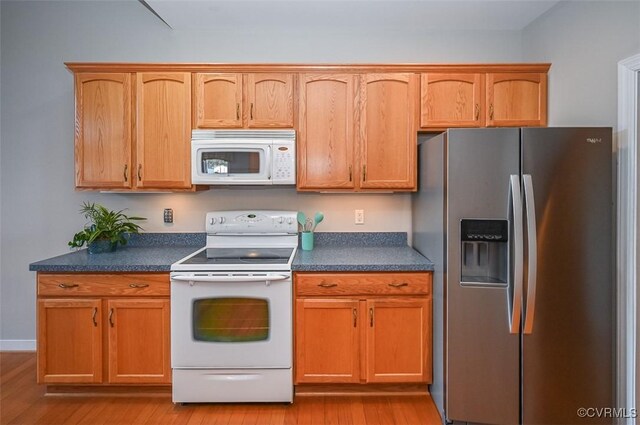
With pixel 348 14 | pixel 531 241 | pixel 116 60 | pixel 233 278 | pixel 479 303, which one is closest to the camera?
pixel 531 241

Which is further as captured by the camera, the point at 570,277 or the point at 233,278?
the point at 233,278

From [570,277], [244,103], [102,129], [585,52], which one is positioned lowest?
[570,277]

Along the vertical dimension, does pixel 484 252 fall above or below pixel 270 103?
below

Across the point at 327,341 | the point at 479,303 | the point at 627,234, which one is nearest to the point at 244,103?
the point at 327,341

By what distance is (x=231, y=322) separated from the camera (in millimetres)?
2211

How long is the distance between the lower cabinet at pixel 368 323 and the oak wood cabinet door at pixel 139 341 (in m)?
0.83

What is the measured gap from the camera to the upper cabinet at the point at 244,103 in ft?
8.41

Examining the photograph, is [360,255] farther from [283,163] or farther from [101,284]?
[101,284]

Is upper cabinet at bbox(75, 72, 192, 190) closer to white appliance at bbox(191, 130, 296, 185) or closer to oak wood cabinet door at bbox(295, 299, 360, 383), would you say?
A: white appliance at bbox(191, 130, 296, 185)

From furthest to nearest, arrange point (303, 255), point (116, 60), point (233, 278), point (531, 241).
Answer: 1. point (116, 60)
2. point (303, 255)
3. point (233, 278)
4. point (531, 241)

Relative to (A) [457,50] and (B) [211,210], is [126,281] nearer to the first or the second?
(B) [211,210]

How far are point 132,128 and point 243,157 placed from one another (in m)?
0.82

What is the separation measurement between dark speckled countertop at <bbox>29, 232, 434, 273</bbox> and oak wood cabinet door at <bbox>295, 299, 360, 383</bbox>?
9.7 inches

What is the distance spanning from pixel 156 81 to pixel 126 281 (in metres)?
1.39
